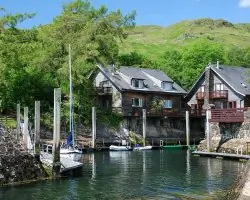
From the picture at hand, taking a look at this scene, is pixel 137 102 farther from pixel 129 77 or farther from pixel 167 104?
pixel 167 104

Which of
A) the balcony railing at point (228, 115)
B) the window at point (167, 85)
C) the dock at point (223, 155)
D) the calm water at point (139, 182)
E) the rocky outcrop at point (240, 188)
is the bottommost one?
the calm water at point (139, 182)

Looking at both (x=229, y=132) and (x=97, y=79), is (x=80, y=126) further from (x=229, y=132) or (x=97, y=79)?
(x=229, y=132)

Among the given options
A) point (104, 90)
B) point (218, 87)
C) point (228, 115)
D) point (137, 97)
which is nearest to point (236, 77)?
point (218, 87)

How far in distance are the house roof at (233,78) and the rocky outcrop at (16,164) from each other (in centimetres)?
4813

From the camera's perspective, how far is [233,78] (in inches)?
3024

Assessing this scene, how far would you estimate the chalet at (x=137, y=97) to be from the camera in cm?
7475

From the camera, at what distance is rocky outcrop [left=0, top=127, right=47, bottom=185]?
99.3 ft

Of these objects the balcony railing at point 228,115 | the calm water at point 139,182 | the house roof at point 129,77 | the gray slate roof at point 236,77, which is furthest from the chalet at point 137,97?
the calm water at point 139,182

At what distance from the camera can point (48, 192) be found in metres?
27.9

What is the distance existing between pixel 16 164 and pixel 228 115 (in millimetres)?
35008

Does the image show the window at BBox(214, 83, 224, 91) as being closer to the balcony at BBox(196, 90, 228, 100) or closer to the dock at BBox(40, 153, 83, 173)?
the balcony at BBox(196, 90, 228, 100)

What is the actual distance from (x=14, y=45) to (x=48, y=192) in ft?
127

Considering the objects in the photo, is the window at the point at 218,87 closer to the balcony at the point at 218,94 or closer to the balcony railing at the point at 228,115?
the balcony at the point at 218,94

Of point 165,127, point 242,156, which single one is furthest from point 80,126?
point 242,156
